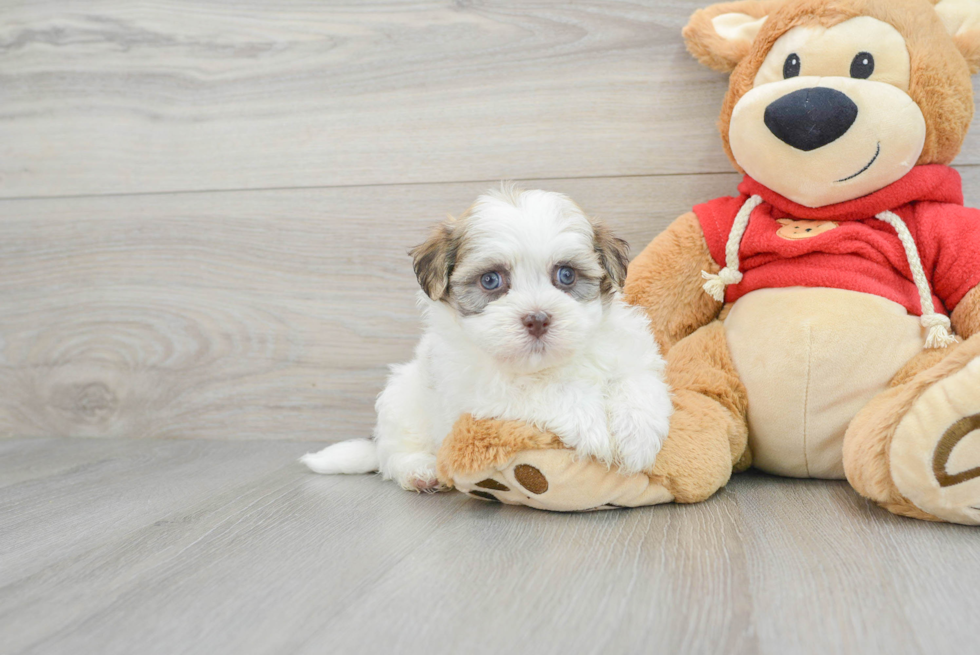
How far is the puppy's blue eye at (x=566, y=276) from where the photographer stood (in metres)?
1.35

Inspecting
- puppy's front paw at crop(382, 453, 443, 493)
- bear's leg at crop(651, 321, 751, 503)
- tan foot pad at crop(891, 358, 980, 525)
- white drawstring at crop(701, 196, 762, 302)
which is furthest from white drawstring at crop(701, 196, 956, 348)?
puppy's front paw at crop(382, 453, 443, 493)

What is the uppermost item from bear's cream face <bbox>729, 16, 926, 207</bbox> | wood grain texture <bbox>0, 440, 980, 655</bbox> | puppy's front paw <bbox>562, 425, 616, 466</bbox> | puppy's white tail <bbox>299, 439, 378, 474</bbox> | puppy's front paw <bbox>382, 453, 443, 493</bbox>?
bear's cream face <bbox>729, 16, 926, 207</bbox>

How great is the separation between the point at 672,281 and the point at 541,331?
0.51 meters

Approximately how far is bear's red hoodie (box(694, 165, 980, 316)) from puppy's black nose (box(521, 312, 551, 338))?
0.57 metres

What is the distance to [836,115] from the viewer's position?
4.49ft

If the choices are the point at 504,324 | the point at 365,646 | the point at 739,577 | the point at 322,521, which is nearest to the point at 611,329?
the point at 504,324

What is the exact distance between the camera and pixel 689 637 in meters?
0.88

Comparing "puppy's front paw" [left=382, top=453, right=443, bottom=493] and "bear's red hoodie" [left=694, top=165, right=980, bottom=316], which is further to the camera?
"puppy's front paw" [left=382, top=453, right=443, bottom=493]

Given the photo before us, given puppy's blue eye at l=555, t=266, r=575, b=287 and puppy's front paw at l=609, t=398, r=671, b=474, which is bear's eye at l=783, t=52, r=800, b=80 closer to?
puppy's blue eye at l=555, t=266, r=575, b=287

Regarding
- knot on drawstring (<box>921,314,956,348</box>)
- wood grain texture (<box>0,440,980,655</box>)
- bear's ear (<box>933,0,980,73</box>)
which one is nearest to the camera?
wood grain texture (<box>0,440,980,655</box>)

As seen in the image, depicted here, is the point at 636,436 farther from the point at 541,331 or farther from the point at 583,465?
the point at 541,331

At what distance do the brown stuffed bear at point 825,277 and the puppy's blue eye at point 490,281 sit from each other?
0.81 ft

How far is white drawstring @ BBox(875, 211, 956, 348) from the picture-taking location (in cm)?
136

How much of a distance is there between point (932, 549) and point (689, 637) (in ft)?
1.59
